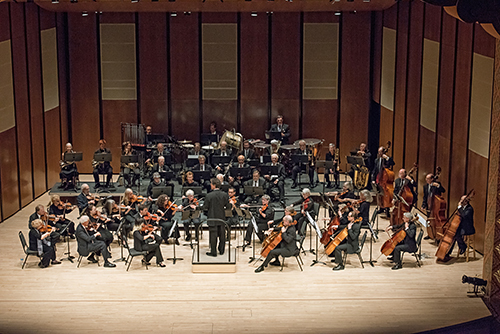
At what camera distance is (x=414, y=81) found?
15336mm

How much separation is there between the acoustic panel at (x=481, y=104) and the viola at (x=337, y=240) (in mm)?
2391

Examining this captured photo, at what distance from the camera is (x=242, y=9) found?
1691 centimetres

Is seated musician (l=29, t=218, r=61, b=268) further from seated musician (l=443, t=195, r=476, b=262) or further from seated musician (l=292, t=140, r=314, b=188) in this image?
seated musician (l=443, t=195, r=476, b=262)

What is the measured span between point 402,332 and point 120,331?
3866 millimetres

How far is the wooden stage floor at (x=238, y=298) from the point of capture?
1023cm

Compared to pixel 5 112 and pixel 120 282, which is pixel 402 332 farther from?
pixel 5 112

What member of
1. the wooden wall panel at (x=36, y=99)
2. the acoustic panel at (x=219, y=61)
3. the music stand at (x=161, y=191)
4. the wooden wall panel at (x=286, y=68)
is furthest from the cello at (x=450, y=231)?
the wooden wall panel at (x=36, y=99)

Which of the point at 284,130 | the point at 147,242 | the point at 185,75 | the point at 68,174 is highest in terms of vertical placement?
the point at 185,75

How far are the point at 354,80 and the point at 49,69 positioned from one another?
7453 mm

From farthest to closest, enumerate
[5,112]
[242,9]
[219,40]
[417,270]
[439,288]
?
[219,40], [242,9], [5,112], [417,270], [439,288]

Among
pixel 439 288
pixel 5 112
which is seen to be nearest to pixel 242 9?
pixel 5 112

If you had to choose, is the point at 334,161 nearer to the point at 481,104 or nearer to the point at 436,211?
the point at 436,211

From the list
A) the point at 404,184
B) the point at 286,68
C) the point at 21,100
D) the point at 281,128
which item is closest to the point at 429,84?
the point at 404,184

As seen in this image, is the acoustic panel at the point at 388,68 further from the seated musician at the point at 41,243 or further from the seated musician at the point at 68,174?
the seated musician at the point at 41,243
